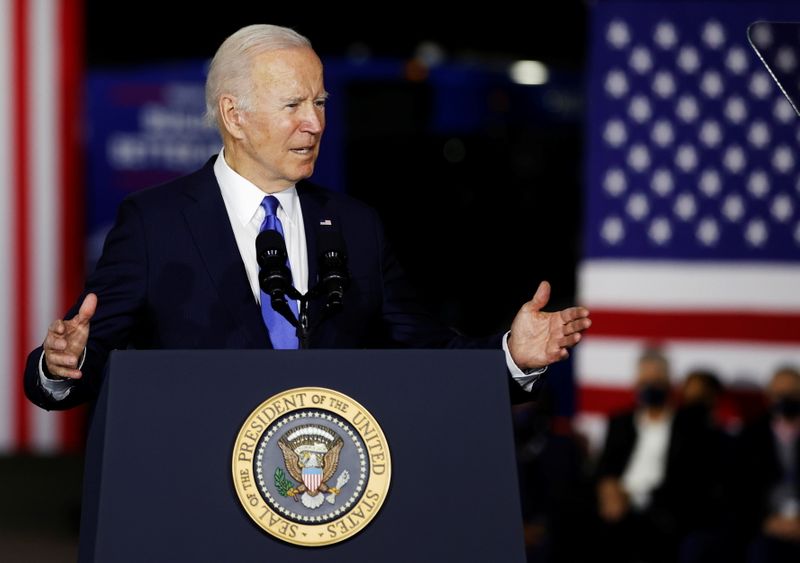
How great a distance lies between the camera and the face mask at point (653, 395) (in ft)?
21.7

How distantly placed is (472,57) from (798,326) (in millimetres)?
7786

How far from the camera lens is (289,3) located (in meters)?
14.5

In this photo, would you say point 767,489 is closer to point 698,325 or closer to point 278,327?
point 698,325

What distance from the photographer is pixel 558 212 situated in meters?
10.3

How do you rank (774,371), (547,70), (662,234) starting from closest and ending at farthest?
(774,371) < (662,234) < (547,70)

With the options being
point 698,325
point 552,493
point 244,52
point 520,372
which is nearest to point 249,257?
point 244,52

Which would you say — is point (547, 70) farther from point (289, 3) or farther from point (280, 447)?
point (280, 447)

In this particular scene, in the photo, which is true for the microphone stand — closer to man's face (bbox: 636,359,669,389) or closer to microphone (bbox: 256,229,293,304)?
microphone (bbox: 256,229,293,304)

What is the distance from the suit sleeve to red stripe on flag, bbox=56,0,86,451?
6.28 m

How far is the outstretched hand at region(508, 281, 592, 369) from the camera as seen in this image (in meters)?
2.48

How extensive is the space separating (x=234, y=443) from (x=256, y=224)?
63 centimetres

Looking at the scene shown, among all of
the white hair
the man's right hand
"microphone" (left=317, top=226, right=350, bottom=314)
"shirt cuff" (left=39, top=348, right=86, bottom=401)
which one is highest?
the white hair

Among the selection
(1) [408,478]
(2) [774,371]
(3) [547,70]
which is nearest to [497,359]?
(1) [408,478]

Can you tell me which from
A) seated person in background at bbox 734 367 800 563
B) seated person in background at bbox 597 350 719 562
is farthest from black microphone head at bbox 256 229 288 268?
seated person in background at bbox 597 350 719 562
